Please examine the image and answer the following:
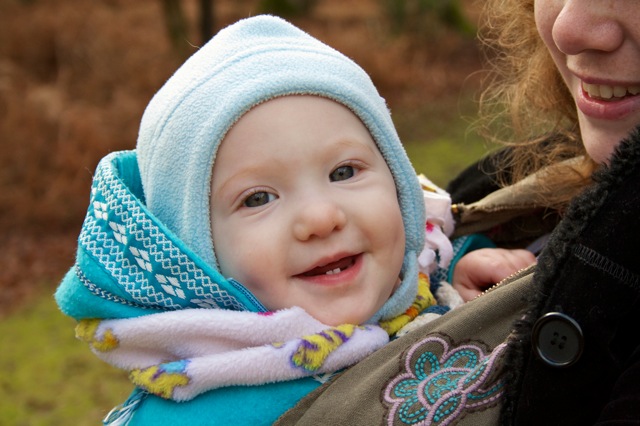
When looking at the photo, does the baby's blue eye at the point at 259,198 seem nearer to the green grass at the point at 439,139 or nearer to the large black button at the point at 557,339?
the large black button at the point at 557,339

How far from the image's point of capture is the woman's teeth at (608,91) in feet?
4.70

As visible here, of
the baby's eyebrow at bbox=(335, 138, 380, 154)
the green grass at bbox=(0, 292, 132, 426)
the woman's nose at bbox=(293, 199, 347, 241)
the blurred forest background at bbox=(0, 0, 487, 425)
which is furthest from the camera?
the blurred forest background at bbox=(0, 0, 487, 425)

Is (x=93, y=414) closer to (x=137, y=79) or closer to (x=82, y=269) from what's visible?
(x=82, y=269)

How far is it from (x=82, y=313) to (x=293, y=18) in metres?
10.9

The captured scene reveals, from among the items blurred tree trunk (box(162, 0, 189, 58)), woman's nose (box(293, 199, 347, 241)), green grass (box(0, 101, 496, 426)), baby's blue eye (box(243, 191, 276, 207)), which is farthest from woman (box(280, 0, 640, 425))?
blurred tree trunk (box(162, 0, 189, 58))

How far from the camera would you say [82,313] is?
1670mm

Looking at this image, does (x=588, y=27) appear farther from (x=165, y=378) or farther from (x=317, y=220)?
(x=165, y=378)

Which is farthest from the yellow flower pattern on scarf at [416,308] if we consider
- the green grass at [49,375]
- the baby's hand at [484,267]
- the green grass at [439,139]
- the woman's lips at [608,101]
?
the green grass at [439,139]

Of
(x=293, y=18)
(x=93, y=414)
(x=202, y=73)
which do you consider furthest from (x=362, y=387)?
(x=293, y=18)

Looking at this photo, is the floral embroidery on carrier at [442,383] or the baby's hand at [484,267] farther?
the baby's hand at [484,267]

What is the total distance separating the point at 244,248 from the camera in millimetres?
1611

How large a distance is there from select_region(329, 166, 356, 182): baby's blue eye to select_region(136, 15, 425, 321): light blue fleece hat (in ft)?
0.40

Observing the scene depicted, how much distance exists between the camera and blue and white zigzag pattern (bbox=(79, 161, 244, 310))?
1578 millimetres

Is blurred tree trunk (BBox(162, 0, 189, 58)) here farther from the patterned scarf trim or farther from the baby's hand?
the patterned scarf trim
